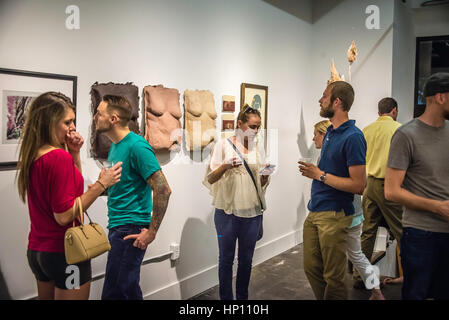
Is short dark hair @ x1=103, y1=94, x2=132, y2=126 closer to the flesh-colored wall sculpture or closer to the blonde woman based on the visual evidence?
the flesh-colored wall sculpture

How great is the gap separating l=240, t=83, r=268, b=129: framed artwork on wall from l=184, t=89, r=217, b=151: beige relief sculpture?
1.58 feet

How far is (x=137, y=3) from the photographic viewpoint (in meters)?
2.75

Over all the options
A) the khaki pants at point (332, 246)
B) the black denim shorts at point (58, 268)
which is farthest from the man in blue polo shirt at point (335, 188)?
the black denim shorts at point (58, 268)

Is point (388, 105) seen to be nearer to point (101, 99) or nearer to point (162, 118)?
point (162, 118)

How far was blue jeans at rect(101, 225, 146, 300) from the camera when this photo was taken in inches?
82.3

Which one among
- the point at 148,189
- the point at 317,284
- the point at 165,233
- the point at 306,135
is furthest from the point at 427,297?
the point at 306,135

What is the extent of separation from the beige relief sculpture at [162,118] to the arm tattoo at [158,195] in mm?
795

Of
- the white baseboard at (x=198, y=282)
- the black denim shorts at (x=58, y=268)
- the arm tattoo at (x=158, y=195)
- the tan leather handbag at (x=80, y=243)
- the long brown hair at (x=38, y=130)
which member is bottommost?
the white baseboard at (x=198, y=282)

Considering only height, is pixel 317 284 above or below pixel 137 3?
below

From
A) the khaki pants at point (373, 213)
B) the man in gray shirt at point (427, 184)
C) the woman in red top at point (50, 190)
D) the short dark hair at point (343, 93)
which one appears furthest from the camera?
the khaki pants at point (373, 213)

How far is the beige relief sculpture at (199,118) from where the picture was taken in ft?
10.4

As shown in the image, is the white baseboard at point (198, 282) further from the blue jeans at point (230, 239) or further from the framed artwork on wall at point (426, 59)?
the framed artwork on wall at point (426, 59)

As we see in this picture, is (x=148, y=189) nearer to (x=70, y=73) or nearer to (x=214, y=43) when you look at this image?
(x=70, y=73)
